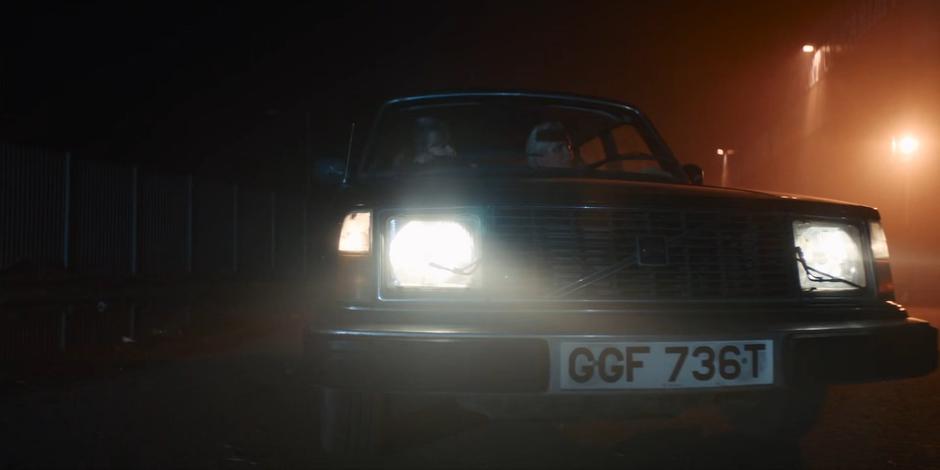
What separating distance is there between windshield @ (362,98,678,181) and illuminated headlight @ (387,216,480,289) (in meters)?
1.54

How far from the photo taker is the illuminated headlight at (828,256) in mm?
3027

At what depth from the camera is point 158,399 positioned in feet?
16.4

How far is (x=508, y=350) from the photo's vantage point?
8.34 ft

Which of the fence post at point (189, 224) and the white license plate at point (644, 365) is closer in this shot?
the white license plate at point (644, 365)

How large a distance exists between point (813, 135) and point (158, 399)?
101 feet

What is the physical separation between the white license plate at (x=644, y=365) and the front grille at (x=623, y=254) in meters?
0.23

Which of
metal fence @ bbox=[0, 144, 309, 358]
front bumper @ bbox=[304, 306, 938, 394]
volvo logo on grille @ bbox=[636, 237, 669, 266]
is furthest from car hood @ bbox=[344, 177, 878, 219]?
metal fence @ bbox=[0, 144, 309, 358]

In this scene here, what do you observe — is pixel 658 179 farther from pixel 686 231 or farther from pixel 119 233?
Result: pixel 119 233

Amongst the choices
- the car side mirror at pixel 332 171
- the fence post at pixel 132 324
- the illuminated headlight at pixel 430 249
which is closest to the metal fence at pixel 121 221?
the fence post at pixel 132 324

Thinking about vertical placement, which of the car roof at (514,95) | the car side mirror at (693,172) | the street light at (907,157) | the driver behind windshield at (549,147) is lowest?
the car side mirror at (693,172)

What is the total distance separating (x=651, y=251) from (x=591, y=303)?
0.28 m

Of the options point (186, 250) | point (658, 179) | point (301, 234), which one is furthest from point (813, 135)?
point (658, 179)

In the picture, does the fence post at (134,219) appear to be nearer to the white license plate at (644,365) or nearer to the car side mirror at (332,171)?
the car side mirror at (332,171)

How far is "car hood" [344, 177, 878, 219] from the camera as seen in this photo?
2834 millimetres
